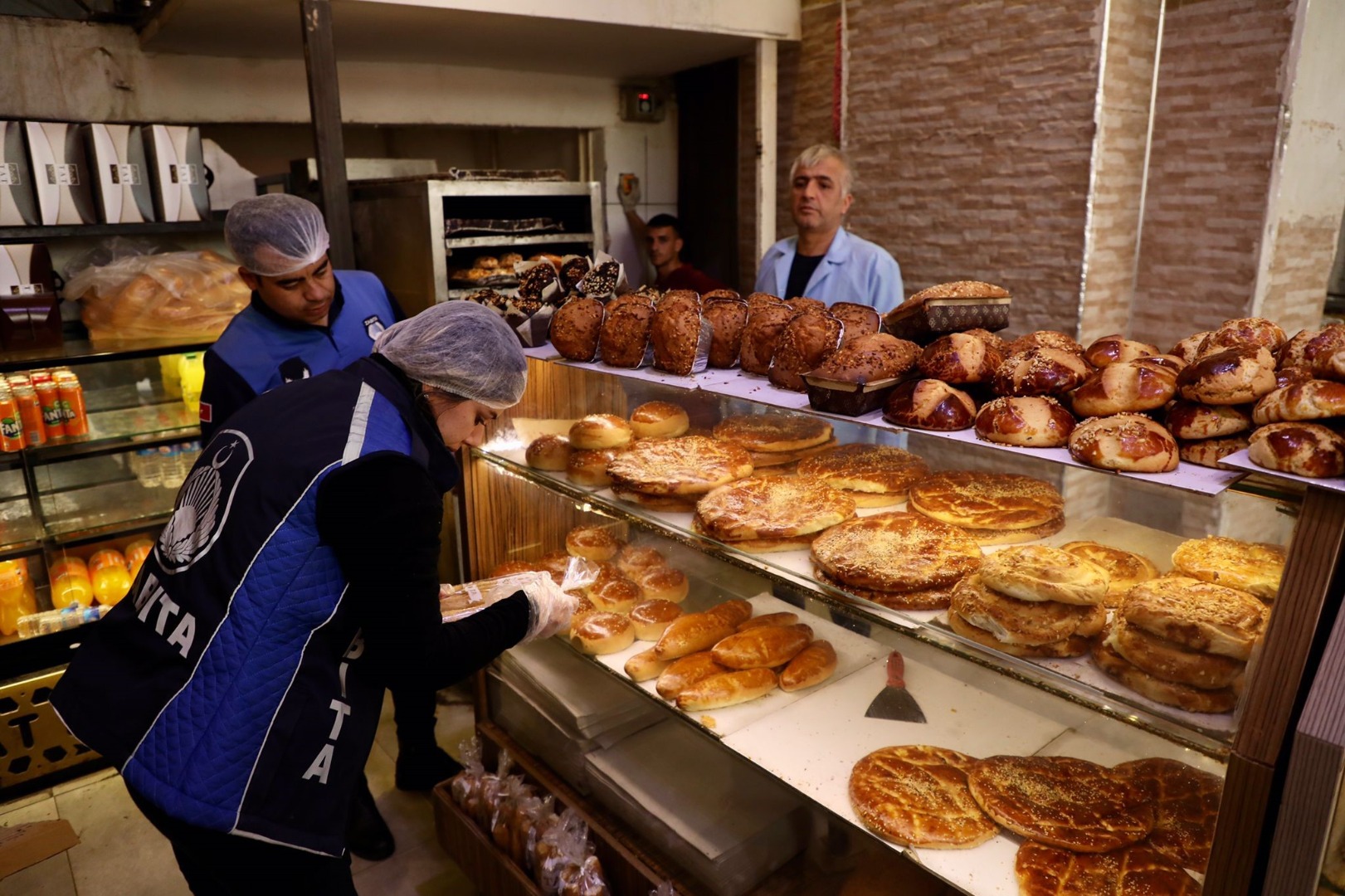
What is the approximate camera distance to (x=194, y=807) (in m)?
1.62

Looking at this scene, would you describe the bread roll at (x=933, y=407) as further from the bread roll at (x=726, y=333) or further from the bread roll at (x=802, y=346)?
the bread roll at (x=726, y=333)

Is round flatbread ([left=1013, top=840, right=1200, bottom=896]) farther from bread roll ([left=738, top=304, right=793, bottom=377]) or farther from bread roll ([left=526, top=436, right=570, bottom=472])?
bread roll ([left=526, top=436, right=570, bottom=472])

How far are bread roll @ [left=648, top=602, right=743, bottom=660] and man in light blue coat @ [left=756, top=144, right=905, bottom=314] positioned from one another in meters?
1.90

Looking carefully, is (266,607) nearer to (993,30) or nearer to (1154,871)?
(1154,871)

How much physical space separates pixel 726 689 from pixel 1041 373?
1071mm

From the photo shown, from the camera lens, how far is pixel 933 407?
1623 millimetres

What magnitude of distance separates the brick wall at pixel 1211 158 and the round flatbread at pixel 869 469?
9.70 feet

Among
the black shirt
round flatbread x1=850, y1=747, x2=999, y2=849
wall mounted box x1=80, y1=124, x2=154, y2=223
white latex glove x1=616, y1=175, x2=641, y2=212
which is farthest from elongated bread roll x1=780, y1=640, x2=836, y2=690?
white latex glove x1=616, y1=175, x2=641, y2=212

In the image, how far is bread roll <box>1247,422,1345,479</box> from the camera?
3.66ft

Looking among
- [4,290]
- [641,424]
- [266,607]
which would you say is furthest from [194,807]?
[4,290]

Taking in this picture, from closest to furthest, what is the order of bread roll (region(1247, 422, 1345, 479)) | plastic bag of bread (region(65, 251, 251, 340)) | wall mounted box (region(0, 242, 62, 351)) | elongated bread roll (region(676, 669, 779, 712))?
1. bread roll (region(1247, 422, 1345, 479))
2. elongated bread roll (region(676, 669, 779, 712))
3. wall mounted box (region(0, 242, 62, 351))
4. plastic bag of bread (region(65, 251, 251, 340))

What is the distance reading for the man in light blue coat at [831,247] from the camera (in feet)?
12.5

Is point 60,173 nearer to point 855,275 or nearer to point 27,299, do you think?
point 27,299

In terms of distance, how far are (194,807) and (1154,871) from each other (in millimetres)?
1759
